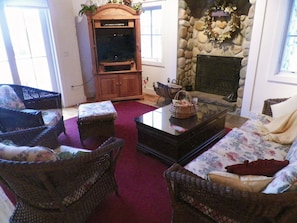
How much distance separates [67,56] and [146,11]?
6.69 ft

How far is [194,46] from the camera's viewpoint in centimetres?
441

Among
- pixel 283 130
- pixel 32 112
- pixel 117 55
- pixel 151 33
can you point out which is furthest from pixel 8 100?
pixel 151 33

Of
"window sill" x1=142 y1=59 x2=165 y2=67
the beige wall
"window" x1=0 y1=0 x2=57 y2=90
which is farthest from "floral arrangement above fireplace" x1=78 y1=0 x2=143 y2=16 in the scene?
the beige wall

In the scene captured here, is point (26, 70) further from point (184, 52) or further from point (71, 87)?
point (184, 52)

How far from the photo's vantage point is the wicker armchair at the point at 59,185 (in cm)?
120

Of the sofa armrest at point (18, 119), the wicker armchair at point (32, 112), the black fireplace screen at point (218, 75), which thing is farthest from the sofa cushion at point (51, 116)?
the black fireplace screen at point (218, 75)

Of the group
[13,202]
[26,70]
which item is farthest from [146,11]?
[13,202]

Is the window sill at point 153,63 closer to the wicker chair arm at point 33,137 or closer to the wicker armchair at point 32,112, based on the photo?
the wicker armchair at point 32,112

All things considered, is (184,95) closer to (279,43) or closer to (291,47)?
(279,43)

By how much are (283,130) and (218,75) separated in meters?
2.26

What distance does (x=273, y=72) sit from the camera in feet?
10.2

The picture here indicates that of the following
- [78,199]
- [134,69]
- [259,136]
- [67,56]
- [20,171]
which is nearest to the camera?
[20,171]

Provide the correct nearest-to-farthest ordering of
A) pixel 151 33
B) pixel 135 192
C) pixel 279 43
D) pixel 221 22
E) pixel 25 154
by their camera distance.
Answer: pixel 25 154, pixel 135 192, pixel 279 43, pixel 221 22, pixel 151 33

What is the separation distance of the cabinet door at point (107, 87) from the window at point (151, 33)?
1.09 metres
